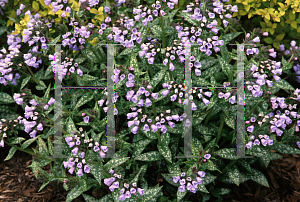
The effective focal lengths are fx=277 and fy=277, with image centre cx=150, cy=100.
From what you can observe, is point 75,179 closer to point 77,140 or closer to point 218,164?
point 77,140

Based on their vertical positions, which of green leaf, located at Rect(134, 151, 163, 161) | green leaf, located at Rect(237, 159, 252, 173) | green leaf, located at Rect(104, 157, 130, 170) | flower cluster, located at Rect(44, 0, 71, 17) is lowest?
green leaf, located at Rect(237, 159, 252, 173)

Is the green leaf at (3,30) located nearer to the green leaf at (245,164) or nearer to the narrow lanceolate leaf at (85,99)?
the narrow lanceolate leaf at (85,99)

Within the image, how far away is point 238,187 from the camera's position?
16.4ft

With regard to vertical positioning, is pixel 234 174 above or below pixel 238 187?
above

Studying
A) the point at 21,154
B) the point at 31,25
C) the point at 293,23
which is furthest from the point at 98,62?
the point at 293,23

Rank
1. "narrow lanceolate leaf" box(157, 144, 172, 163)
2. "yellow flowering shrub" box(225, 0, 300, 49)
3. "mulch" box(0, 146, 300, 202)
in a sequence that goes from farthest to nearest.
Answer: "yellow flowering shrub" box(225, 0, 300, 49) → "mulch" box(0, 146, 300, 202) → "narrow lanceolate leaf" box(157, 144, 172, 163)

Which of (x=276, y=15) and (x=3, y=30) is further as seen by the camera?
(x=3, y=30)

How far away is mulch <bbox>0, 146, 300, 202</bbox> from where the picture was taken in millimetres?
4912

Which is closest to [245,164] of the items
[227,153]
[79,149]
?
[227,153]

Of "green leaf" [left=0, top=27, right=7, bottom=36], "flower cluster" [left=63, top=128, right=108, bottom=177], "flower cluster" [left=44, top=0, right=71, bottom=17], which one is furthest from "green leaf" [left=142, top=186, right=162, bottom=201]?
"green leaf" [left=0, top=27, right=7, bottom=36]

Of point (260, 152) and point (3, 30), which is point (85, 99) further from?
point (3, 30)

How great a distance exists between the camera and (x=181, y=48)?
3859mm

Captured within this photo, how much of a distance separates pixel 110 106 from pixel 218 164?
6.79ft

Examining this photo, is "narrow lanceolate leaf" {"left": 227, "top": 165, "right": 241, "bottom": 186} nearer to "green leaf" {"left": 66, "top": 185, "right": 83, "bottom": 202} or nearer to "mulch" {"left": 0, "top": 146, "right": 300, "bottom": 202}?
"mulch" {"left": 0, "top": 146, "right": 300, "bottom": 202}
